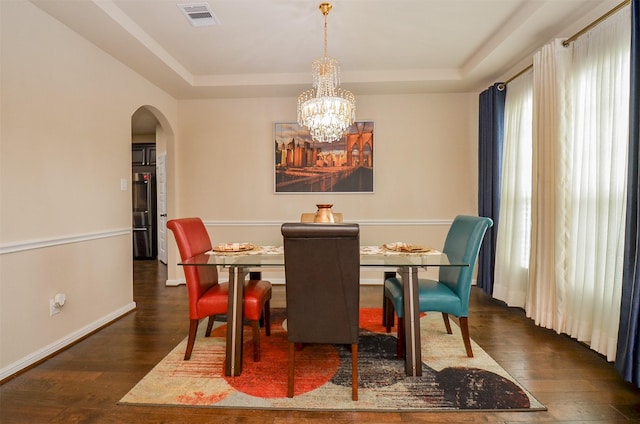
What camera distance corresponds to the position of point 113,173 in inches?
121

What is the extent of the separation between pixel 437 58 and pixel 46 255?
3.96 meters

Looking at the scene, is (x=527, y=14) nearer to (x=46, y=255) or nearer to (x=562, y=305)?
(x=562, y=305)

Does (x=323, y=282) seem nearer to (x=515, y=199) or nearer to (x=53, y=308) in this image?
(x=53, y=308)

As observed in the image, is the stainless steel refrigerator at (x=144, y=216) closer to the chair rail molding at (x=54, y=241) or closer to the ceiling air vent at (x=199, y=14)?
the chair rail molding at (x=54, y=241)

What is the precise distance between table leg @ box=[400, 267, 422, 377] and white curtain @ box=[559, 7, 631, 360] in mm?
1340

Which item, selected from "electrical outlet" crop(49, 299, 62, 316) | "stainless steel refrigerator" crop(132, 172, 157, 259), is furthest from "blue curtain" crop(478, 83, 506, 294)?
"stainless steel refrigerator" crop(132, 172, 157, 259)

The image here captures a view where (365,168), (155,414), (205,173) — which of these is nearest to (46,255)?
(155,414)

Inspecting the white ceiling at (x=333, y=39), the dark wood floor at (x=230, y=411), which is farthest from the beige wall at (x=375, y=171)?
the dark wood floor at (x=230, y=411)

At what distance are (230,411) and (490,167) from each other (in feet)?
11.5

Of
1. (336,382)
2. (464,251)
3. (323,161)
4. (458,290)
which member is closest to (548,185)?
(464,251)

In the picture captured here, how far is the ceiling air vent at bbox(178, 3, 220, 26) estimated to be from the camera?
8.06ft

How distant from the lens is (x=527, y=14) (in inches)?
97.0

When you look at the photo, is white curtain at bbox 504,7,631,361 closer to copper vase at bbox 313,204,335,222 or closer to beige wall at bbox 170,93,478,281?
beige wall at bbox 170,93,478,281

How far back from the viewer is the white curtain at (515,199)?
3.23 m
